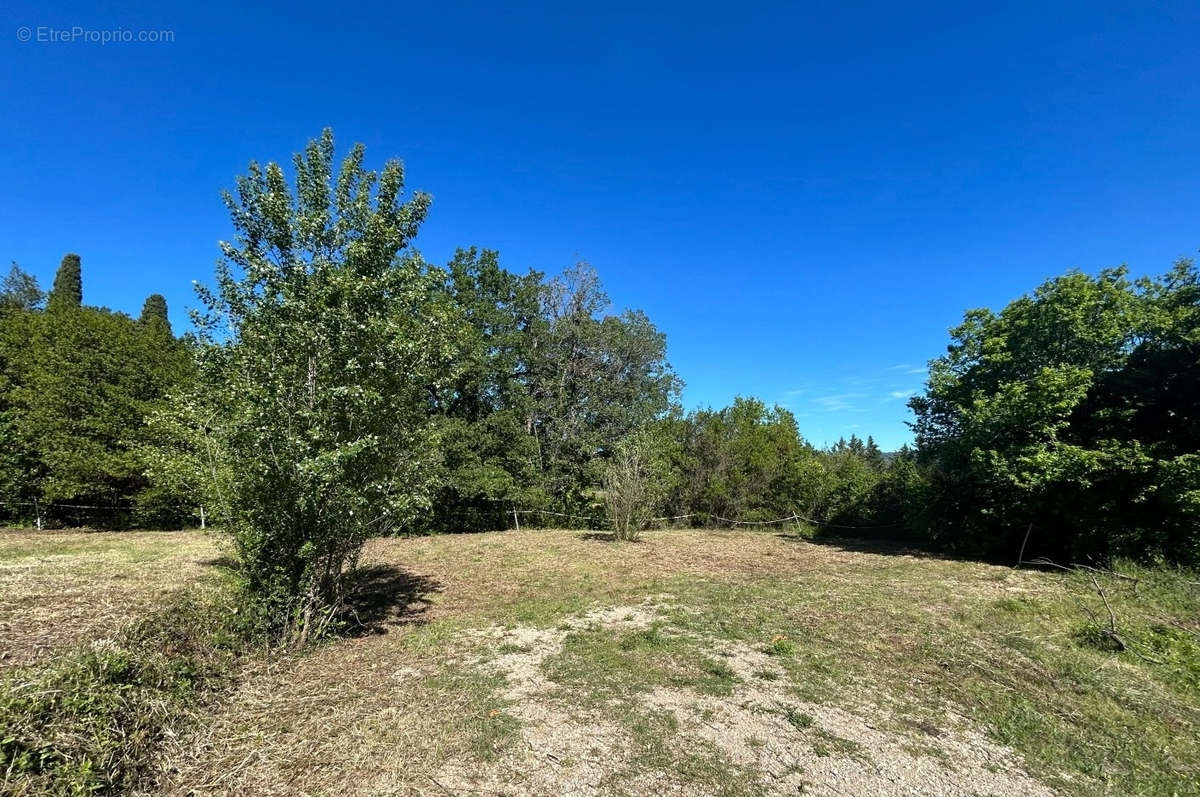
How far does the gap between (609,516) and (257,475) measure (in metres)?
11.9

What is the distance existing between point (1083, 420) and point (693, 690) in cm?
1298

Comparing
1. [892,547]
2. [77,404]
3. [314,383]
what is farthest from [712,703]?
[77,404]

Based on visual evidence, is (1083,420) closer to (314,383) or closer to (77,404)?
(314,383)

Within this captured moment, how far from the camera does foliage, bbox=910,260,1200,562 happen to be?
9578 mm

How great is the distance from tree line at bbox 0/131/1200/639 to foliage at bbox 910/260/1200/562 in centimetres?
6

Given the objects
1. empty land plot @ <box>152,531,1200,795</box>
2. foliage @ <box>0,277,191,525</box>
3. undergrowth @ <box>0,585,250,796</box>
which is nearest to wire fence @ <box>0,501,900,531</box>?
foliage @ <box>0,277,191,525</box>

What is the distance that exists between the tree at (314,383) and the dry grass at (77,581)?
1440 millimetres

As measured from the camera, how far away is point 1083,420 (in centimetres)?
1135

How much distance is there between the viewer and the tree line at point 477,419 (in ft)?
17.2

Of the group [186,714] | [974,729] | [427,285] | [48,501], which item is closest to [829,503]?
[974,729]

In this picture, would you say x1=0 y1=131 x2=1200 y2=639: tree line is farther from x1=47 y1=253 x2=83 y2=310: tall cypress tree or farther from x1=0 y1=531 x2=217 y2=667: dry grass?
x1=47 y1=253 x2=83 y2=310: tall cypress tree

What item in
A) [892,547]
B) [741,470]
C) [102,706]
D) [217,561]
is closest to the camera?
[102,706]

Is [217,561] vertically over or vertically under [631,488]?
under

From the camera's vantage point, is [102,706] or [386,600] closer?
[102,706]
